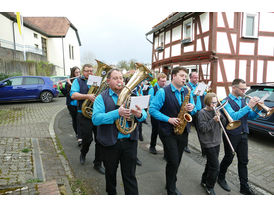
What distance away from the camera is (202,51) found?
→ 1128cm

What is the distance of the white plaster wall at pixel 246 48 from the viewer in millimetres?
10898

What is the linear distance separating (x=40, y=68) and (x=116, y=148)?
71.6 feet

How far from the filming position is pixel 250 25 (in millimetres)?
10953

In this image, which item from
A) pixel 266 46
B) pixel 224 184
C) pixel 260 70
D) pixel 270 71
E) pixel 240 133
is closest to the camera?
pixel 240 133

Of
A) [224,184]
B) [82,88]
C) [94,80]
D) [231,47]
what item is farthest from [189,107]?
[231,47]

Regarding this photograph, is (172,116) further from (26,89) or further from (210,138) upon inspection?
(26,89)

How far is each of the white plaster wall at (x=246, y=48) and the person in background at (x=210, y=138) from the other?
9584 mm

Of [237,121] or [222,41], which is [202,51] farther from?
[237,121]

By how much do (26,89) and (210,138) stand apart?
458 inches

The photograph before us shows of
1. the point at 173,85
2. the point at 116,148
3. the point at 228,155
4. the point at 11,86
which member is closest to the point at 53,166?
the point at 116,148

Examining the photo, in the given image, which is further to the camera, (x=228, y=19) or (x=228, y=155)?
(x=228, y=19)

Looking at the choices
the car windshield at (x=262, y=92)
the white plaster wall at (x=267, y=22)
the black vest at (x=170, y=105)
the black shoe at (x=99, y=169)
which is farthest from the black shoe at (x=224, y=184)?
the white plaster wall at (x=267, y=22)

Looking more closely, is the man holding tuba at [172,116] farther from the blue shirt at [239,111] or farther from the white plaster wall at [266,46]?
the white plaster wall at [266,46]

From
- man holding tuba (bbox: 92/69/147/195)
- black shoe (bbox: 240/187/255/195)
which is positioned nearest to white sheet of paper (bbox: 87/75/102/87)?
man holding tuba (bbox: 92/69/147/195)
